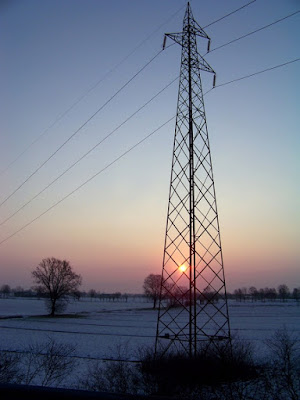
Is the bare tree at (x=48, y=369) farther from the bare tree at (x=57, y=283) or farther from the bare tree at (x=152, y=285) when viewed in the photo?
the bare tree at (x=152, y=285)

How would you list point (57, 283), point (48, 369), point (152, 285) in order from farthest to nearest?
point (152, 285)
point (57, 283)
point (48, 369)

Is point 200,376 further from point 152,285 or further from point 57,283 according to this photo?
point 152,285

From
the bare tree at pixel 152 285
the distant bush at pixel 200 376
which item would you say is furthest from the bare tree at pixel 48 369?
Result: the bare tree at pixel 152 285

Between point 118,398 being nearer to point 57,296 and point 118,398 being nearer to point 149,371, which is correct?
point 149,371

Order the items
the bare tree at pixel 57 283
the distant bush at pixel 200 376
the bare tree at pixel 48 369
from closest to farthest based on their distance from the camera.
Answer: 1. the distant bush at pixel 200 376
2. the bare tree at pixel 48 369
3. the bare tree at pixel 57 283

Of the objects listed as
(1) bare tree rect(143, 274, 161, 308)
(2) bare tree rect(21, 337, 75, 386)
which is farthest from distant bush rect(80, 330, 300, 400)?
(1) bare tree rect(143, 274, 161, 308)

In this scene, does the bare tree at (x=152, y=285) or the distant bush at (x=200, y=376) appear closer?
the distant bush at (x=200, y=376)

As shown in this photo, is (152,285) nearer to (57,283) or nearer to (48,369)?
(57,283)

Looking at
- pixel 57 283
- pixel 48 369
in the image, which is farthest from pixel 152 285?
pixel 48 369

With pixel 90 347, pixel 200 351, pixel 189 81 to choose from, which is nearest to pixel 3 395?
pixel 200 351

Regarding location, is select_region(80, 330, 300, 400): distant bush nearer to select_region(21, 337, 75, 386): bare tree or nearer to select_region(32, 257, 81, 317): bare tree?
select_region(21, 337, 75, 386): bare tree

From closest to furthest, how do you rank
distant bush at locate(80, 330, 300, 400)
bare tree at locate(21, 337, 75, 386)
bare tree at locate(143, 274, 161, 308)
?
distant bush at locate(80, 330, 300, 400), bare tree at locate(21, 337, 75, 386), bare tree at locate(143, 274, 161, 308)

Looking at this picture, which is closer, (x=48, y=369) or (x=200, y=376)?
(x=200, y=376)

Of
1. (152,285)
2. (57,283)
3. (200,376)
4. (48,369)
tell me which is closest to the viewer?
(200,376)
